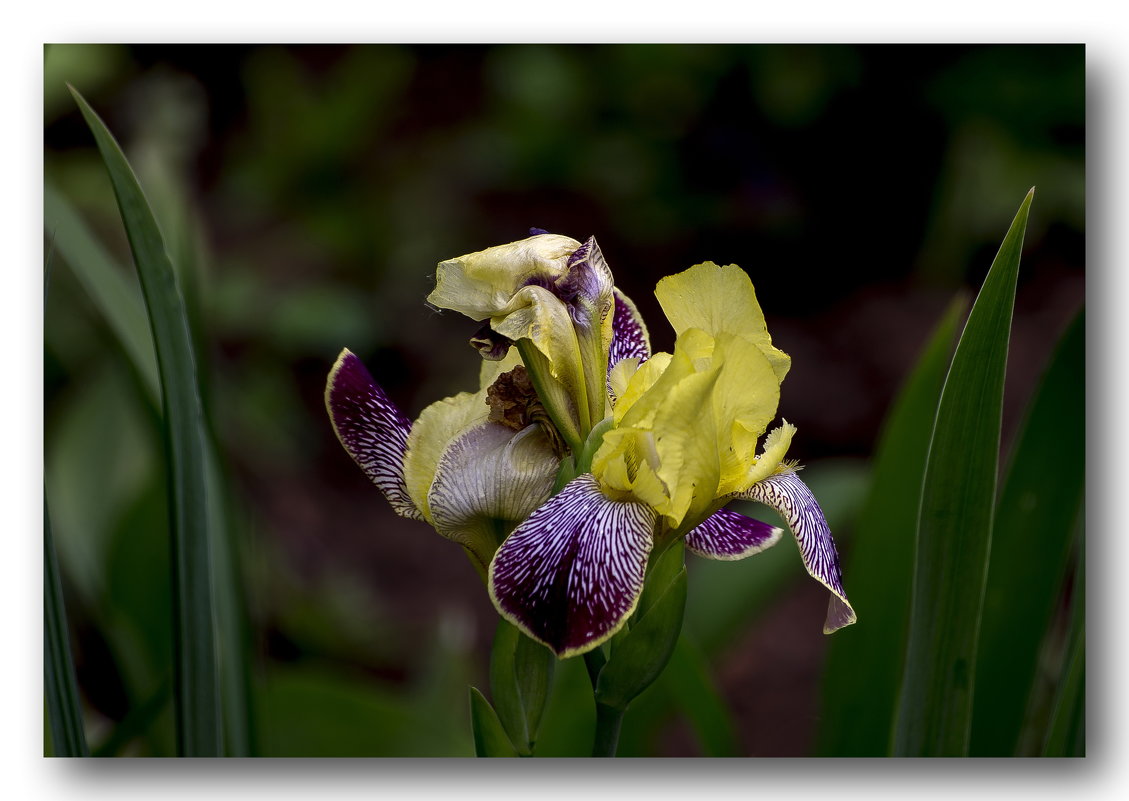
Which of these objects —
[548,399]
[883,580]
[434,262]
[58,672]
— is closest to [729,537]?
[548,399]

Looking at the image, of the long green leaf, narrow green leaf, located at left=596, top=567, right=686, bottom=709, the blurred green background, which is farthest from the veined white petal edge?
the blurred green background

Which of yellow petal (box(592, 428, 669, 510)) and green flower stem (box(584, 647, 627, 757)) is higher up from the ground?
yellow petal (box(592, 428, 669, 510))

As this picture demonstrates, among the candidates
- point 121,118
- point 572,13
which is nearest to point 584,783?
point 572,13

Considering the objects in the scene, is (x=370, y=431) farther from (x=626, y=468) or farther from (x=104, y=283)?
(x=104, y=283)

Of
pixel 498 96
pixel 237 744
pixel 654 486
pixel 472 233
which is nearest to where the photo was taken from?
pixel 654 486

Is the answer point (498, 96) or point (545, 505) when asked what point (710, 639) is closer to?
point (545, 505)

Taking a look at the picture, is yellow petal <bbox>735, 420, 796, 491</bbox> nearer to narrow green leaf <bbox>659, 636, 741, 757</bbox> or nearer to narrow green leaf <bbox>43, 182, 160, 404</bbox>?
narrow green leaf <bbox>659, 636, 741, 757</bbox>

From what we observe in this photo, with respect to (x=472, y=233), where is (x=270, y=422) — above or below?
below
